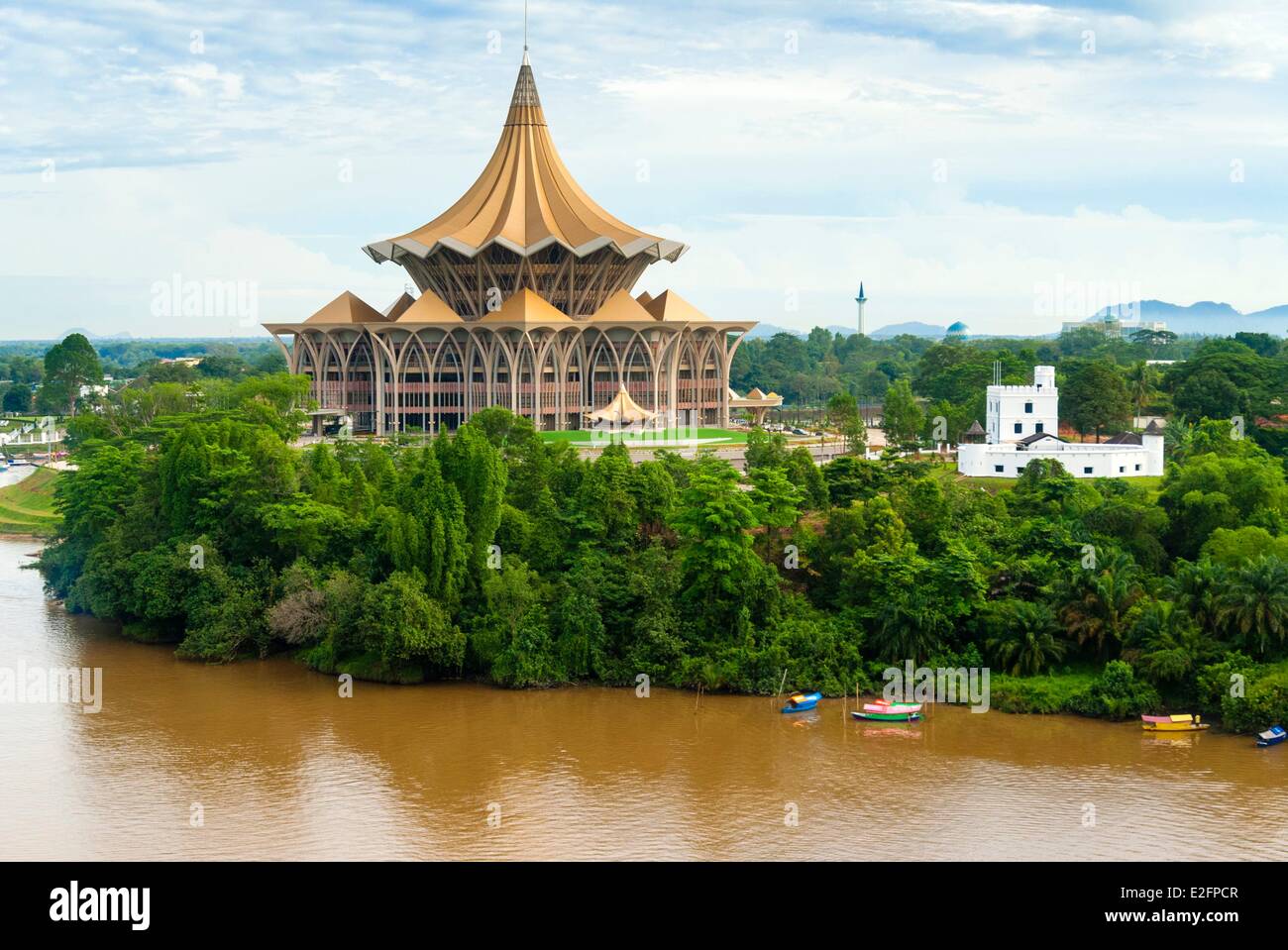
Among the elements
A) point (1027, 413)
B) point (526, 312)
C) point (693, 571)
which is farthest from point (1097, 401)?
point (693, 571)

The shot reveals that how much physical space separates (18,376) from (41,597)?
99.6 meters

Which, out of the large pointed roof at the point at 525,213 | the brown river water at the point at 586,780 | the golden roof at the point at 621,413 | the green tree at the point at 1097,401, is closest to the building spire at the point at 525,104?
the large pointed roof at the point at 525,213

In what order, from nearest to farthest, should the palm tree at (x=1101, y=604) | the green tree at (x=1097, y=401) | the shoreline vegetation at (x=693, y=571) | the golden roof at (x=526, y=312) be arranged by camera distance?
the shoreline vegetation at (x=693, y=571) < the palm tree at (x=1101, y=604) < the green tree at (x=1097, y=401) < the golden roof at (x=526, y=312)

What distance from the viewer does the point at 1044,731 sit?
28391 mm

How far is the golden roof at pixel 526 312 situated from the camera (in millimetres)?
62188

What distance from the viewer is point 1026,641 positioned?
30641 mm

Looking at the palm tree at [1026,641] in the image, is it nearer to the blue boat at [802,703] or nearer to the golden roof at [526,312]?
the blue boat at [802,703]

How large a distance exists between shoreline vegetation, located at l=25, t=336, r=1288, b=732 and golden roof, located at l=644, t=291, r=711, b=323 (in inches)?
1017

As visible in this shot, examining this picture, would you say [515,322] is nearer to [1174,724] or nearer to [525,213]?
[525,213]

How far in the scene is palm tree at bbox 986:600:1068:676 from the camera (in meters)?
30.5

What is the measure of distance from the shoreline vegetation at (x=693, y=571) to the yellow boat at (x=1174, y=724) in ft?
1.65

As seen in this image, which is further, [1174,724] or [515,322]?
[515,322]

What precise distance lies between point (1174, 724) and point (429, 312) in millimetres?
42019

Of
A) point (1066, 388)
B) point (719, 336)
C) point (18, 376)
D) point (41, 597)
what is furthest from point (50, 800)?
point (18, 376)
